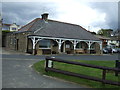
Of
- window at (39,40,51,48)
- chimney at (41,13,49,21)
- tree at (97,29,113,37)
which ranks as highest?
tree at (97,29,113,37)

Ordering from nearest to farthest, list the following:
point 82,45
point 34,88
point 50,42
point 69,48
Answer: point 34,88, point 50,42, point 69,48, point 82,45

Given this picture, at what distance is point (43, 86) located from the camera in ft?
15.8

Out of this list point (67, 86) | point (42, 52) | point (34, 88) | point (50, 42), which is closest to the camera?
point (34, 88)

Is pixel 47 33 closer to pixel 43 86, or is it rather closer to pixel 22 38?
pixel 22 38

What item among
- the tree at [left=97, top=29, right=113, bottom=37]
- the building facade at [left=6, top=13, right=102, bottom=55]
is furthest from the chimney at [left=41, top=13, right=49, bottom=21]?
the tree at [left=97, top=29, right=113, bottom=37]

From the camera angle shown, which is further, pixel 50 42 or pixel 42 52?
pixel 50 42

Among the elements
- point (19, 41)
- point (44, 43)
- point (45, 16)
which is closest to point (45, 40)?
point (44, 43)

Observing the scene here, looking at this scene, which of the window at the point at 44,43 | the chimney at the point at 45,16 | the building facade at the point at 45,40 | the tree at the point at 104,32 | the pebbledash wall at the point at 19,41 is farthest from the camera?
the tree at the point at 104,32

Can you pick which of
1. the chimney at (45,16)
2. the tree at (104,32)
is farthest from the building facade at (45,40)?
the tree at (104,32)

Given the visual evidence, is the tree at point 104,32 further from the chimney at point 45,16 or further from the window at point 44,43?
the window at point 44,43

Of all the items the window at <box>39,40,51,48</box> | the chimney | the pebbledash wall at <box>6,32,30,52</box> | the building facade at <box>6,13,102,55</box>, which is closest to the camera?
the building facade at <box>6,13,102,55</box>

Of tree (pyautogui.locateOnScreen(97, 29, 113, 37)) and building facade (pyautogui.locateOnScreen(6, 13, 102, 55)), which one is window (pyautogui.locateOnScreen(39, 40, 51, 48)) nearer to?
building facade (pyautogui.locateOnScreen(6, 13, 102, 55))

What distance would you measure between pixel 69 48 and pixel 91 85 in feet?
64.1

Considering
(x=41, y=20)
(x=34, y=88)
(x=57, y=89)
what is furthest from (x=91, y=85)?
(x=41, y=20)
